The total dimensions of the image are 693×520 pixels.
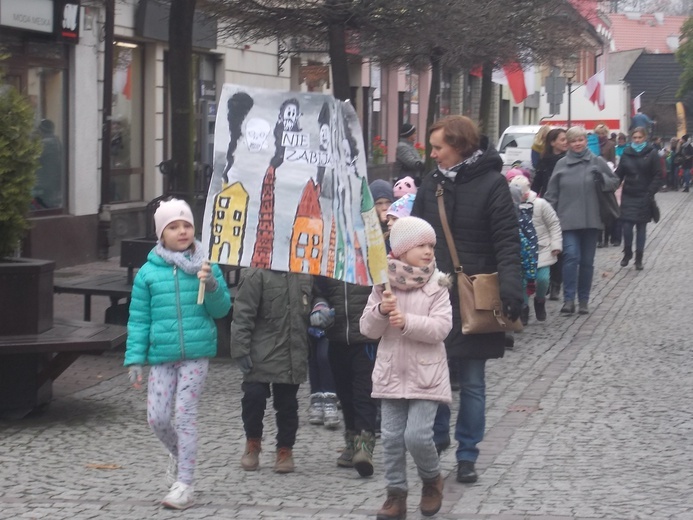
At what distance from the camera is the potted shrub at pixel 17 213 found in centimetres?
789

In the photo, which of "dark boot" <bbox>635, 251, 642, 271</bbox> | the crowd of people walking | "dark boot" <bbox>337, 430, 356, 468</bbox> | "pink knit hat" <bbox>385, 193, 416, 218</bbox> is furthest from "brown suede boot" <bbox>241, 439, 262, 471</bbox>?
"dark boot" <bbox>635, 251, 642, 271</bbox>

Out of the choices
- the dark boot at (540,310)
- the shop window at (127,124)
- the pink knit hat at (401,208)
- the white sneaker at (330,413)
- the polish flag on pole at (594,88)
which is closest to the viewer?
the pink knit hat at (401,208)

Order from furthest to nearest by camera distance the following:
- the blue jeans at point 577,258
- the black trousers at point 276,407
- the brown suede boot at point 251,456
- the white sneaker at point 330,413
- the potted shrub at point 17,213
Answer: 1. the blue jeans at point 577,258
2. the potted shrub at point 17,213
3. the white sneaker at point 330,413
4. the brown suede boot at point 251,456
5. the black trousers at point 276,407

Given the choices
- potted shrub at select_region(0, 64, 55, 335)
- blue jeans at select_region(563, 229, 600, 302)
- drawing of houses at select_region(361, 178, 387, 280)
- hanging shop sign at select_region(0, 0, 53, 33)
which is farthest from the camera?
hanging shop sign at select_region(0, 0, 53, 33)

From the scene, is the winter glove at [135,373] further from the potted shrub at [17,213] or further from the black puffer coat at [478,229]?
the potted shrub at [17,213]

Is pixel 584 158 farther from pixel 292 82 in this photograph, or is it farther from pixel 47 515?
pixel 292 82

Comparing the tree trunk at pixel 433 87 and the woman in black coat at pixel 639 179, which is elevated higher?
the tree trunk at pixel 433 87

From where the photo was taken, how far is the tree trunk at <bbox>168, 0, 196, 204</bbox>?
1156cm

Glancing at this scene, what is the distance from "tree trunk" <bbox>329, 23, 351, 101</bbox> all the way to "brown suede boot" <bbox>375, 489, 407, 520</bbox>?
7.32m

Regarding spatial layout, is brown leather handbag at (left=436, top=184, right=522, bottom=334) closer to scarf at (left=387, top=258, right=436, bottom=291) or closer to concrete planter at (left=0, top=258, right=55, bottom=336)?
scarf at (left=387, top=258, right=436, bottom=291)

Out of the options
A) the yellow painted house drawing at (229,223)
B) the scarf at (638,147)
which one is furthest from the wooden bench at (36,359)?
the scarf at (638,147)

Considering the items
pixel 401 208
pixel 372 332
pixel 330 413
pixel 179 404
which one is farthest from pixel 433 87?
pixel 372 332

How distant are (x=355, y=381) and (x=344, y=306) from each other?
0.40 m

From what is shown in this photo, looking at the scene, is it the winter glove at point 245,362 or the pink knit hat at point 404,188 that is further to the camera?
the pink knit hat at point 404,188
